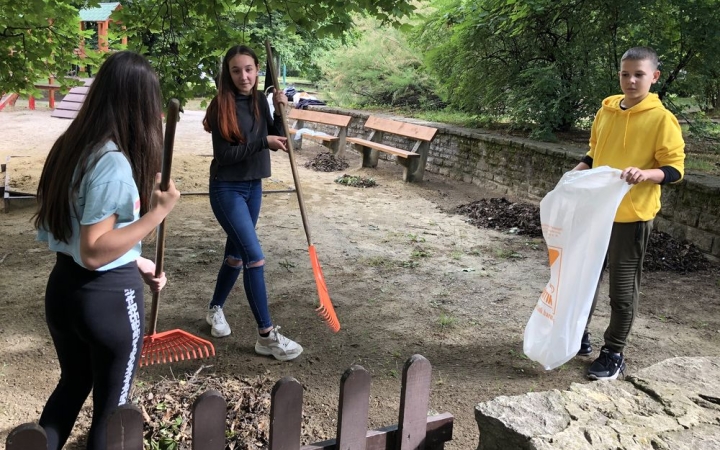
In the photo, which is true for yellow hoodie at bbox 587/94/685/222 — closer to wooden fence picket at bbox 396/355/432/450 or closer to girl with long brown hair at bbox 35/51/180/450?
wooden fence picket at bbox 396/355/432/450

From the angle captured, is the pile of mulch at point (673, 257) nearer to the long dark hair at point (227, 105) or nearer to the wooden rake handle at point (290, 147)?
the wooden rake handle at point (290, 147)

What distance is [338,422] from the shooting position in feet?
5.85

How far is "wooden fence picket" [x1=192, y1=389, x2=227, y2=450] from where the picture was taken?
1560 mm

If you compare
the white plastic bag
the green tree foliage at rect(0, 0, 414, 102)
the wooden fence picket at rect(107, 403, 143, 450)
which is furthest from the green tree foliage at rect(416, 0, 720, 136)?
the wooden fence picket at rect(107, 403, 143, 450)

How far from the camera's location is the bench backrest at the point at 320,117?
1225 centimetres

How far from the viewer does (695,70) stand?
7.27 m

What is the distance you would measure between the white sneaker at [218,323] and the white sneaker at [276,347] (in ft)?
1.12

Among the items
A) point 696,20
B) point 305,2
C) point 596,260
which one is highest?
point 696,20

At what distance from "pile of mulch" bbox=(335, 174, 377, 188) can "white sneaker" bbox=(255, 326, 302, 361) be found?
594cm

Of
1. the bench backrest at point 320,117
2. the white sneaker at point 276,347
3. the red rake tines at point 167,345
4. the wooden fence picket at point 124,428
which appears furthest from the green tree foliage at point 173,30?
the bench backrest at point 320,117

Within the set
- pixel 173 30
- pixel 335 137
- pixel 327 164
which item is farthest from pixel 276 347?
pixel 335 137

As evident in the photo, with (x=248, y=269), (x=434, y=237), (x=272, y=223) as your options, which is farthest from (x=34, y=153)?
(x=248, y=269)

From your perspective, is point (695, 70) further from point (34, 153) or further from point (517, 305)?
point (34, 153)

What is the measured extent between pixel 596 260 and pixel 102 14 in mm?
20385
